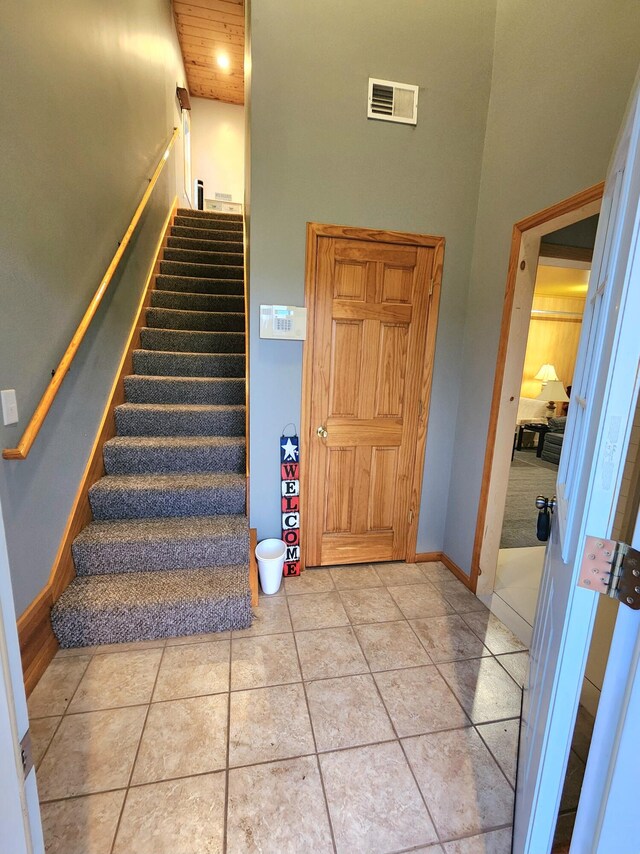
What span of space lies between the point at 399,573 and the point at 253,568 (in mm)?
1023

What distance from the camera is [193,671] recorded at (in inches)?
70.7

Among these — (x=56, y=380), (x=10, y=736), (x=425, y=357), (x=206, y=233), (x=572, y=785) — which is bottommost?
(x=572, y=785)

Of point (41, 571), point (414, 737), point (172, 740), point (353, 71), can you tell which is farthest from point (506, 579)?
point (353, 71)

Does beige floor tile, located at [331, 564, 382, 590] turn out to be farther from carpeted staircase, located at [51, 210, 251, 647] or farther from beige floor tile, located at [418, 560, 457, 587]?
carpeted staircase, located at [51, 210, 251, 647]

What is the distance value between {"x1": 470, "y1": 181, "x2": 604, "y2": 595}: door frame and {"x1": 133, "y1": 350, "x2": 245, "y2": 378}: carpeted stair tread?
2.01 metres

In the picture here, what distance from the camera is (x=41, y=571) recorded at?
1.85 metres

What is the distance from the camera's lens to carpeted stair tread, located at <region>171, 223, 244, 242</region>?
4703mm

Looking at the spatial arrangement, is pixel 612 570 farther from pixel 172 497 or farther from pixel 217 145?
pixel 217 145

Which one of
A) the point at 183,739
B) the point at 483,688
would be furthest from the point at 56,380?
the point at 483,688

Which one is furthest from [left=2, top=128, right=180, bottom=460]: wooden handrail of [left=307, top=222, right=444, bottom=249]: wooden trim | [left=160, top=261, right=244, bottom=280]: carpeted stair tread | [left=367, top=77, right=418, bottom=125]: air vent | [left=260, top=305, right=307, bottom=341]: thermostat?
[left=367, top=77, right=418, bottom=125]: air vent

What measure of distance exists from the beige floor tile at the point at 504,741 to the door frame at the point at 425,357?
1258mm

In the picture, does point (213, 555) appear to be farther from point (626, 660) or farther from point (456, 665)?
point (626, 660)

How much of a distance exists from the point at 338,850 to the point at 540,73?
3.26 metres

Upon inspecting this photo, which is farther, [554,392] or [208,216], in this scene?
[554,392]
